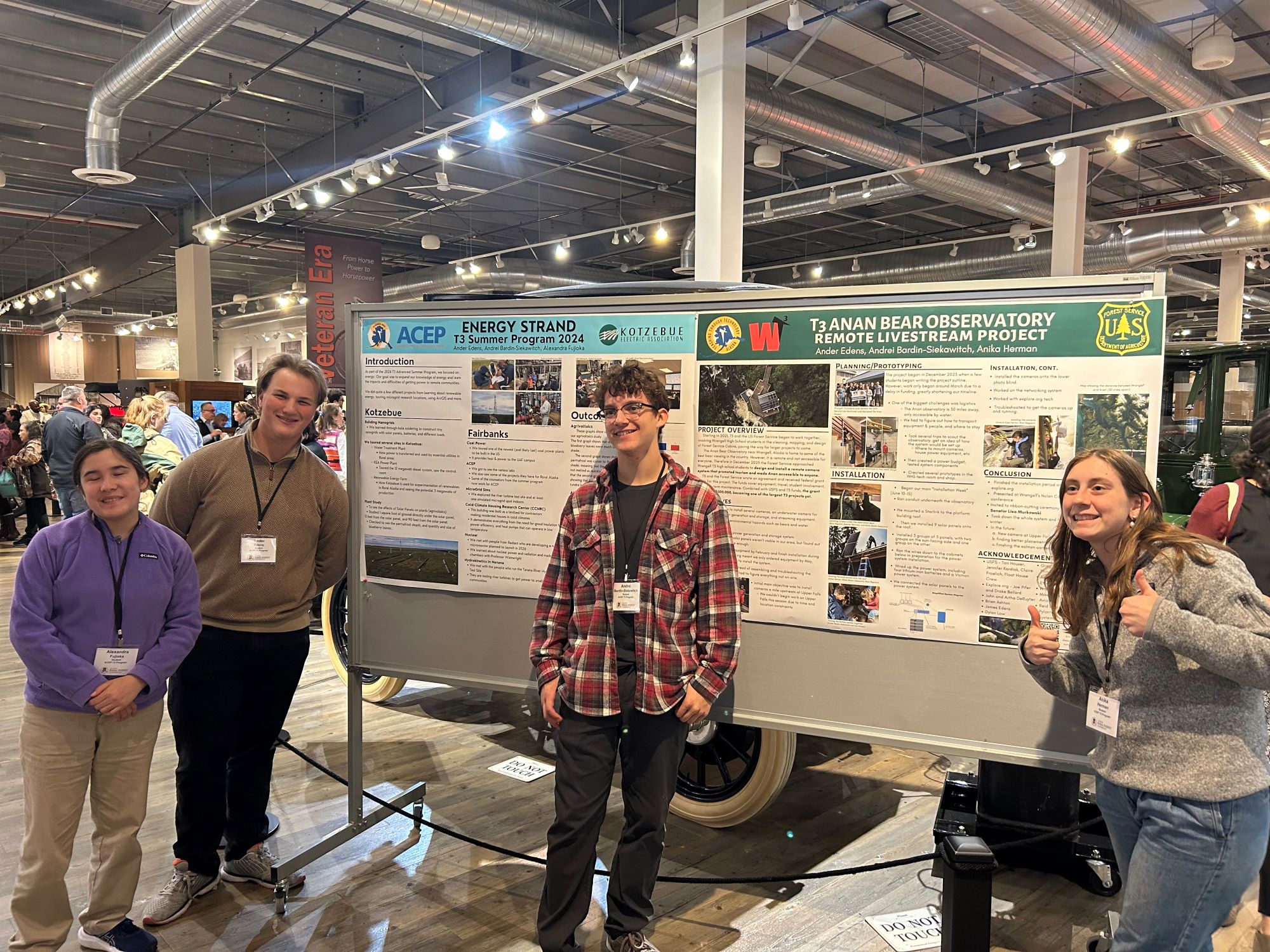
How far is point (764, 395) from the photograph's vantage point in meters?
2.38

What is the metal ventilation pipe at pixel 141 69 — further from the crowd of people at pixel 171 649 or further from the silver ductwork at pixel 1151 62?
the silver ductwork at pixel 1151 62

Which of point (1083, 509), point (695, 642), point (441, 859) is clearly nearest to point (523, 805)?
point (441, 859)

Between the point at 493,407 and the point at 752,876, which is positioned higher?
the point at 493,407

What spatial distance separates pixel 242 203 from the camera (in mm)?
10688

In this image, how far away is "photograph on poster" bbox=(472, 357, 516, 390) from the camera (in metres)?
2.66

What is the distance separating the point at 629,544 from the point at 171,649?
1251mm

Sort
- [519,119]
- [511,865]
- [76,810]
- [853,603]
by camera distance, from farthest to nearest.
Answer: [519,119]
[511,865]
[853,603]
[76,810]

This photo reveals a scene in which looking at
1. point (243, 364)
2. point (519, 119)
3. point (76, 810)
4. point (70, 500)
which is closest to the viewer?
point (76, 810)

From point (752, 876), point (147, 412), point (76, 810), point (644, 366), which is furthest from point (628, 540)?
point (147, 412)

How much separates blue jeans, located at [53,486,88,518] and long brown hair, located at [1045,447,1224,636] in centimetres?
803

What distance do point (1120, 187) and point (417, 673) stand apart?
1075 centimetres

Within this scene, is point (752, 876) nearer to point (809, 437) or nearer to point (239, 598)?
point (809, 437)

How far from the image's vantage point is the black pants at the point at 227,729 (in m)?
2.56

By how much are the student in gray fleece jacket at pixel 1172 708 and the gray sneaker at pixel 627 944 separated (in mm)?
1175
